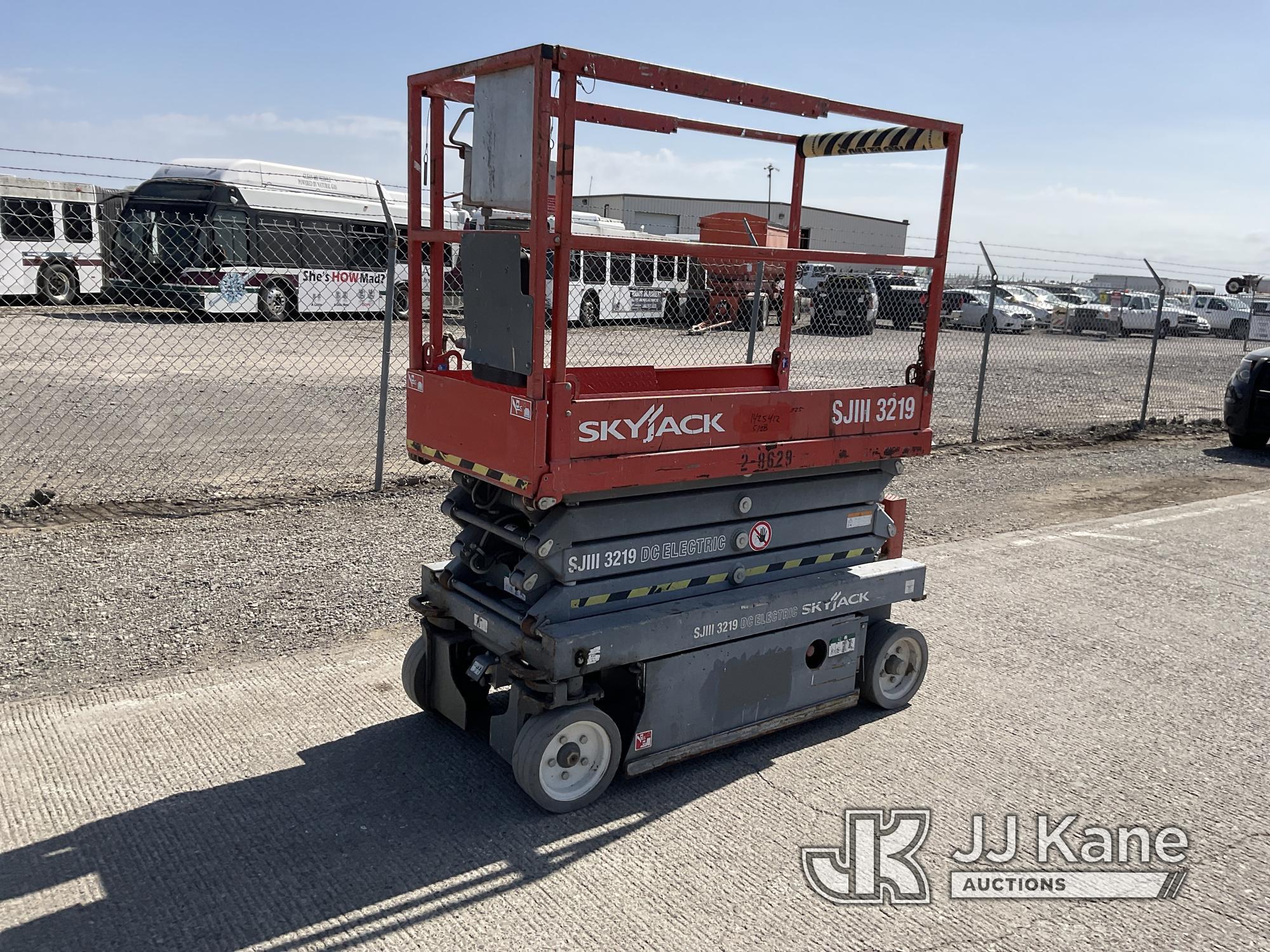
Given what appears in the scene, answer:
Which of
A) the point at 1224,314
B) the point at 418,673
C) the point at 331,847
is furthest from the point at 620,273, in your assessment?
the point at 1224,314

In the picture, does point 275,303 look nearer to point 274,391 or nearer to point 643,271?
point 274,391

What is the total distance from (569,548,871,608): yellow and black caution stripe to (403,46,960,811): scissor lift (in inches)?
0.4

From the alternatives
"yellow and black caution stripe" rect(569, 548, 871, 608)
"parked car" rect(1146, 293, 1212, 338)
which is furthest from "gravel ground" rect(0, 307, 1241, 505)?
"parked car" rect(1146, 293, 1212, 338)

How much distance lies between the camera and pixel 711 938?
2.94 meters

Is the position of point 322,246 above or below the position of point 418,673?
above

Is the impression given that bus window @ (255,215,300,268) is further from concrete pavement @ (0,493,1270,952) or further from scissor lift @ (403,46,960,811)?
scissor lift @ (403,46,960,811)

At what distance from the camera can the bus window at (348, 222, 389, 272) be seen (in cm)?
2150

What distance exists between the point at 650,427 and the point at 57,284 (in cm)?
2132

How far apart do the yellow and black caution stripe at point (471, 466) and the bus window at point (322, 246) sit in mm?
18151

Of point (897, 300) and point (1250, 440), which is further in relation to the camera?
point (897, 300)

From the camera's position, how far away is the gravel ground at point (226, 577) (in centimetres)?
461

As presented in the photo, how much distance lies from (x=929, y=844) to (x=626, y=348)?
16.3m

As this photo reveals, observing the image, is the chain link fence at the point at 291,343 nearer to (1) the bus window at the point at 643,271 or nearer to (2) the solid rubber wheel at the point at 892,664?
(1) the bus window at the point at 643,271

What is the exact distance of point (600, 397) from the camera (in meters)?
4.00
